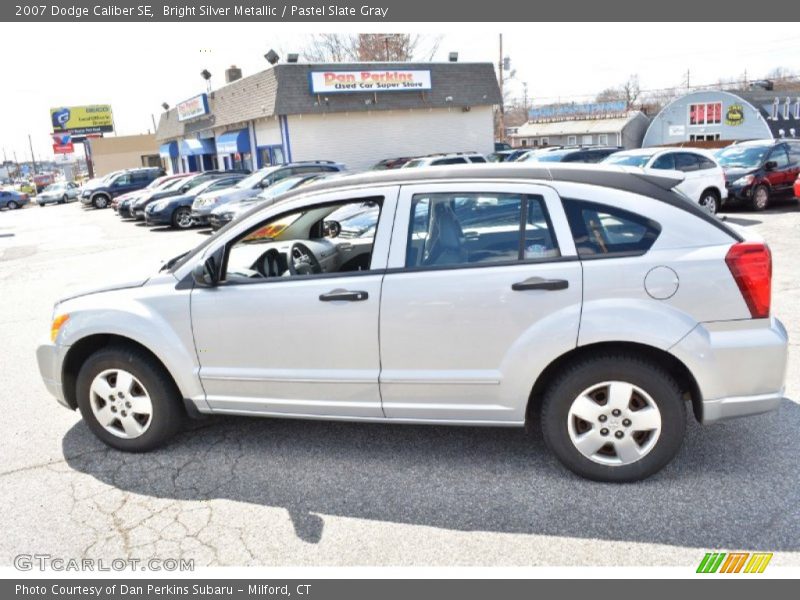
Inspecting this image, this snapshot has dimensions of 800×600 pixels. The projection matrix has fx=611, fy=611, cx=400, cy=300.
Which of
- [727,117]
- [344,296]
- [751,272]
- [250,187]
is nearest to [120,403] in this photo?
[344,296]

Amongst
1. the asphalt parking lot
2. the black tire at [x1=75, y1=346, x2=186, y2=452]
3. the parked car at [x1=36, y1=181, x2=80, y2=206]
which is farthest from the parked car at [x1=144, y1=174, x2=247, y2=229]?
the parked car at [x1=36, y1=181, x2=80, y2=206]

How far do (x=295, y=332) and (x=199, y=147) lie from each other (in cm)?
3194

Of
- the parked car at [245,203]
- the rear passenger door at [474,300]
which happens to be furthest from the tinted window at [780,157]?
the rear passenger door at [474,300]

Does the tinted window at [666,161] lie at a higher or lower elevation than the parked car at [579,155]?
lower

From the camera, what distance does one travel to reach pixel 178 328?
3762 mm

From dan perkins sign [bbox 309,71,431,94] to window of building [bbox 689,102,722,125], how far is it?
1302 inches

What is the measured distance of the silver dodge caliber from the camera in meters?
3.15

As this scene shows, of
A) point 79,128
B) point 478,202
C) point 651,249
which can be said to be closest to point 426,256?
point 478,202

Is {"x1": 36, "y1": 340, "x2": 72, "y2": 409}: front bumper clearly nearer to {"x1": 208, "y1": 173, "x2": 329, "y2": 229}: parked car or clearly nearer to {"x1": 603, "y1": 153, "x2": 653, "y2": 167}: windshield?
{"x1": 208, "y1": 173, "x2": 329, "y2": 229}: parked car

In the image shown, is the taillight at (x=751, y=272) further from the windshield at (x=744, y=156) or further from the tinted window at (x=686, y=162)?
the windshield at (x=744, y=156)

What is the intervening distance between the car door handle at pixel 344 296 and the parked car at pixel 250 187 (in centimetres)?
1353

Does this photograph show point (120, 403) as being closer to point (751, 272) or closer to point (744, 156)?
point (751, 272)

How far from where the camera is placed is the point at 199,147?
3269 cm

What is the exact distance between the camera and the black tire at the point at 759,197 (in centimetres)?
1402
